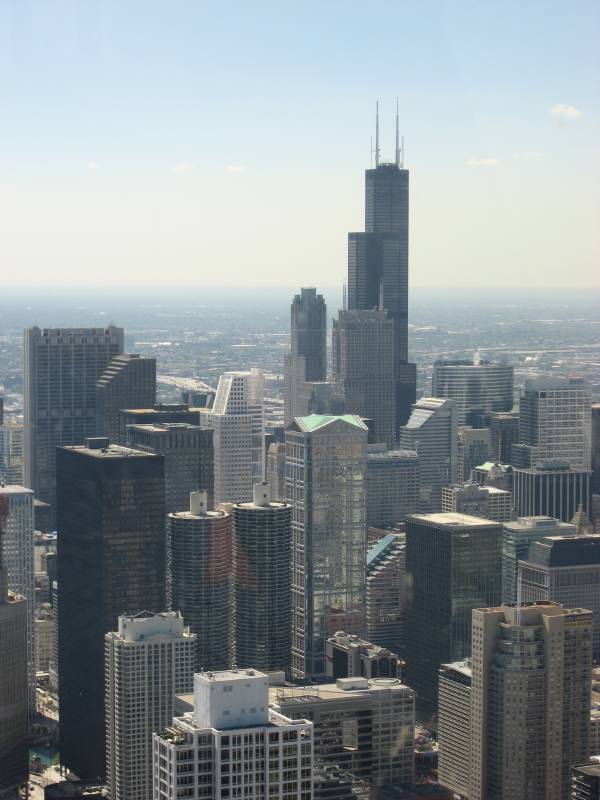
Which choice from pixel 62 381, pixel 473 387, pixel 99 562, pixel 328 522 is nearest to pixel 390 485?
pixel 473 387

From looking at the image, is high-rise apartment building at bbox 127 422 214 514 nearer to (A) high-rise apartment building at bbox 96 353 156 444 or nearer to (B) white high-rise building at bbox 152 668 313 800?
(A) high-rise apartment building at bbox 96 353 156 444

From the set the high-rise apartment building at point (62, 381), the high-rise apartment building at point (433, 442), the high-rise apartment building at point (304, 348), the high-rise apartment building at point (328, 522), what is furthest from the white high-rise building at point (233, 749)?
the high-rise apartment building at point (304, 348)

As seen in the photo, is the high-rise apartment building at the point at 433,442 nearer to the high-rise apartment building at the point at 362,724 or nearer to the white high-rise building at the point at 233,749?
the high-rise apartment building at the point at 362,724

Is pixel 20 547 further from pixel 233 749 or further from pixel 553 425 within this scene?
pixel 233 749

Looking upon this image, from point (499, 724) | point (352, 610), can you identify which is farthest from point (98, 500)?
point (499, 724)

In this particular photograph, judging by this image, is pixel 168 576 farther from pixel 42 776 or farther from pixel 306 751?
pixel 306 751
